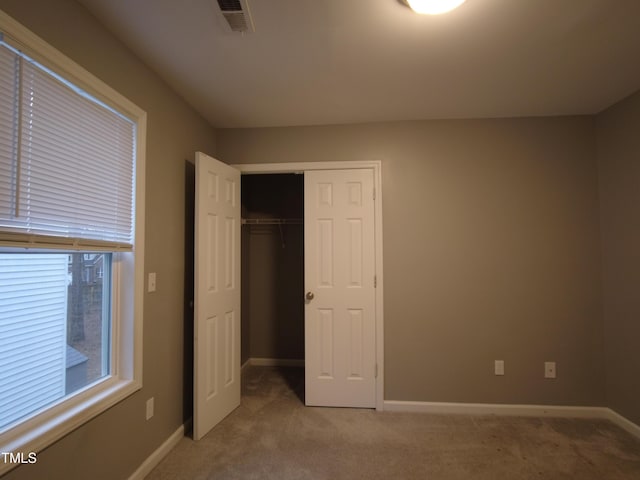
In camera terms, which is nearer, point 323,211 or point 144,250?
point 144,250

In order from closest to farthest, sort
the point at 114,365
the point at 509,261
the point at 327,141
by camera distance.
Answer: the point at 114,365, the point at 509,261, the point at 327,141

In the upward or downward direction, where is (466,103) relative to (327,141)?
upward

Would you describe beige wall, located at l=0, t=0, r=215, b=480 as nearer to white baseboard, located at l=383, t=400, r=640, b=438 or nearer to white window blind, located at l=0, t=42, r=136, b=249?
white window blind, located at l=0, t=42, r=136, b=249

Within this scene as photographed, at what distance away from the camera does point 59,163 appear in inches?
51.0

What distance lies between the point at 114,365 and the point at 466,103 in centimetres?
302

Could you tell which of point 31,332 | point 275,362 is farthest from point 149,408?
point 275,362

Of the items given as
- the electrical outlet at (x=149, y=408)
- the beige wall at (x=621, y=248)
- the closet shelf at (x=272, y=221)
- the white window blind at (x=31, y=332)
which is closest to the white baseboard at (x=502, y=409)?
the beige wall at (x=621, y=248)

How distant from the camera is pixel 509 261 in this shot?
253 centimetres

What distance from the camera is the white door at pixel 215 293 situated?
215 cm

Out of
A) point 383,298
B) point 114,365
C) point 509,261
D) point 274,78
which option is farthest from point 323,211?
point 114,365

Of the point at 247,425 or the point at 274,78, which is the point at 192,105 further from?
the point at 247,425

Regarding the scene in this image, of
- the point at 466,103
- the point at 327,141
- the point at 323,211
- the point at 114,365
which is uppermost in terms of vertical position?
the point at 466,103

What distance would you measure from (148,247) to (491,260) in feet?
8.71

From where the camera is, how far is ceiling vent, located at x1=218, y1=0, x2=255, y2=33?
1356 mm
